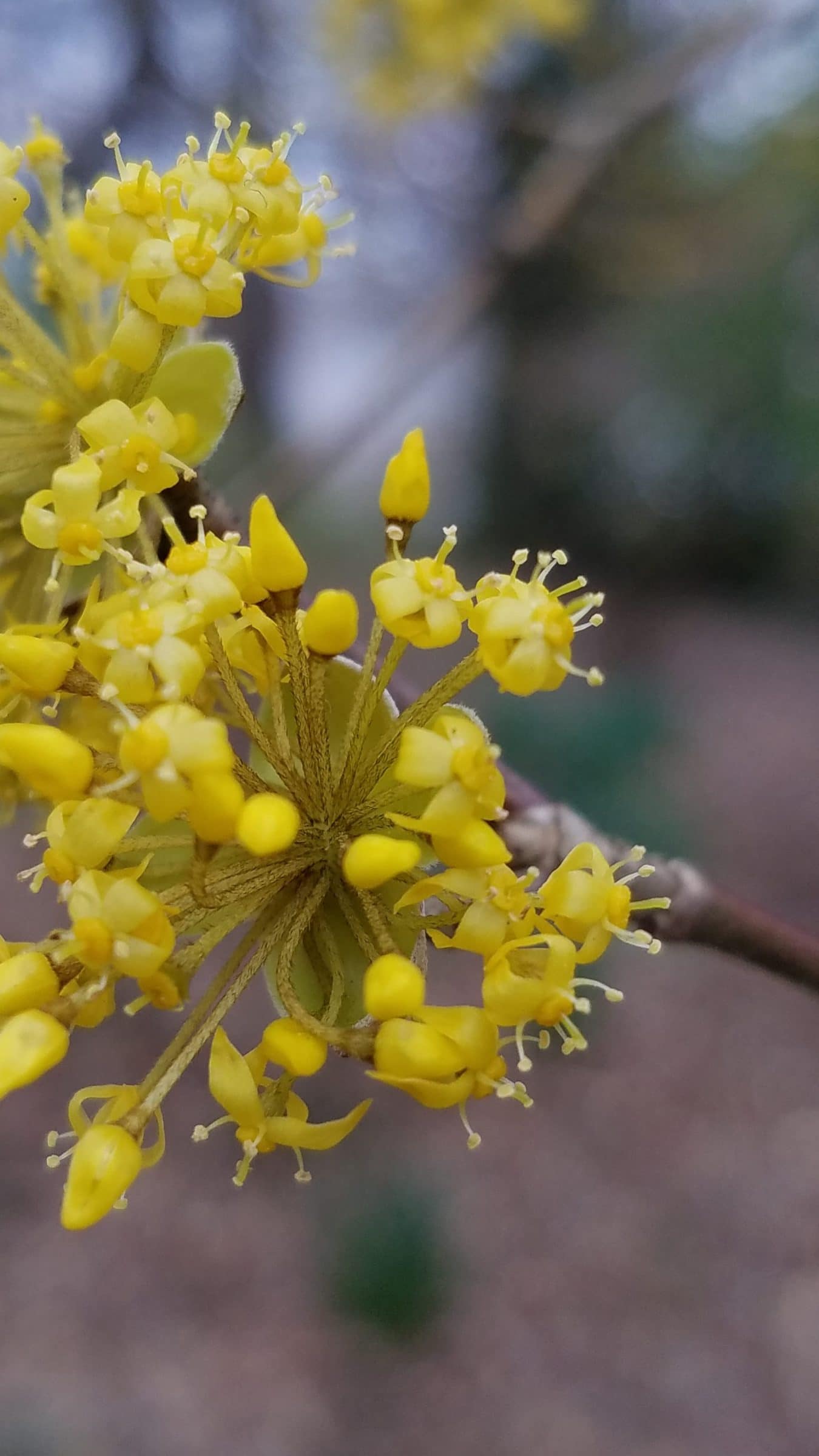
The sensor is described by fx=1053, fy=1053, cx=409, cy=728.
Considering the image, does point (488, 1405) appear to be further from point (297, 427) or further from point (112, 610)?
point (297, 427)

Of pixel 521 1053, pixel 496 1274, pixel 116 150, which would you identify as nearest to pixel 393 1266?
pixel 496 1274

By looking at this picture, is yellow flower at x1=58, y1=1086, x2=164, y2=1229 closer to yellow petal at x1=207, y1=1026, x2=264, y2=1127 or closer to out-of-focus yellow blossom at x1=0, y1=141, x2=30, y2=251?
yellow petal at x1=207, y1=1026, x2=264, y2=1127

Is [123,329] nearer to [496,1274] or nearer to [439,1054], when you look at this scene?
[439,1054]

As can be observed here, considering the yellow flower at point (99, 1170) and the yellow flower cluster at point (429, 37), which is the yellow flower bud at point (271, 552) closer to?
the yellow flower at point (99, 1170)

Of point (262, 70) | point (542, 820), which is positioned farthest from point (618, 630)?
point (542, 820)

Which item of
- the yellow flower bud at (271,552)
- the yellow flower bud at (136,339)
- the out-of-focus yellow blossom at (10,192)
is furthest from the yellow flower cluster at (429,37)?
the yellow flower bud at (271,552)
